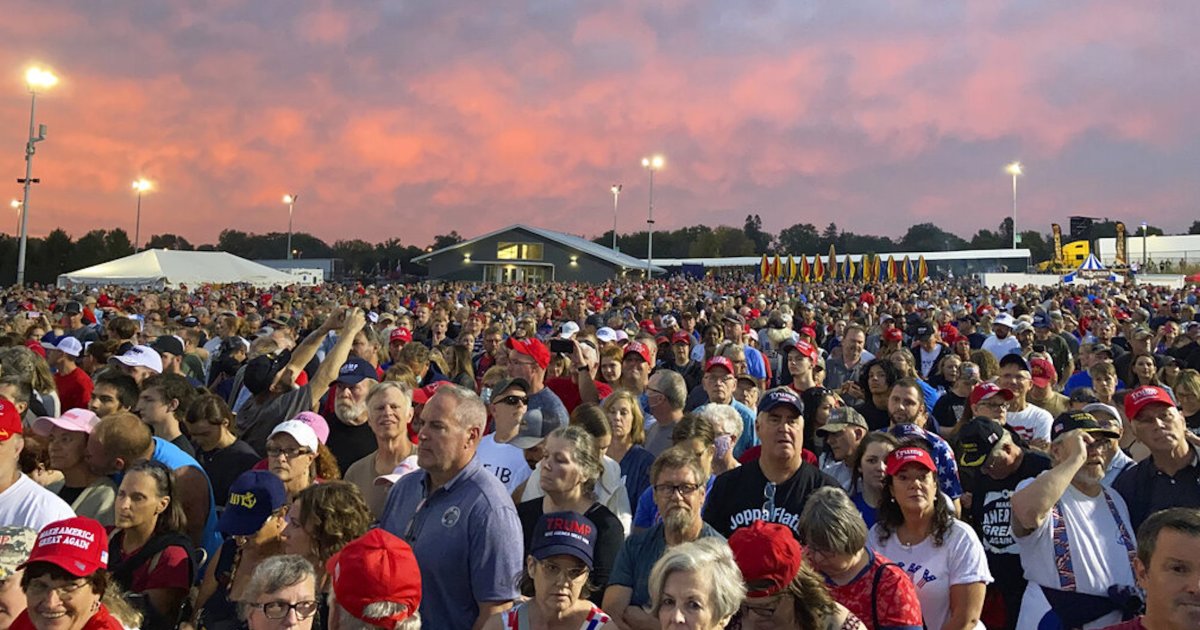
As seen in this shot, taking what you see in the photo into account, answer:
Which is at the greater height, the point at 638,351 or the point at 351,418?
the point at 638,351

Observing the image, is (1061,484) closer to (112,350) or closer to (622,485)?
(622,485)

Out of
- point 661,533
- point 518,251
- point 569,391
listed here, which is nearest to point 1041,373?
point 569,391

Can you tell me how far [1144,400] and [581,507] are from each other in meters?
3.23

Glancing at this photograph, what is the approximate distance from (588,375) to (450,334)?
6959 mm

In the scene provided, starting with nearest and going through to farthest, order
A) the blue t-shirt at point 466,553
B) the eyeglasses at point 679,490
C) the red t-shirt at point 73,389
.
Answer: the blue t-shirt at point 466,553, the eyeglasses at point 679,490, the red t-shirt at point 73,389

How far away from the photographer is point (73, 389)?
7.96 metres

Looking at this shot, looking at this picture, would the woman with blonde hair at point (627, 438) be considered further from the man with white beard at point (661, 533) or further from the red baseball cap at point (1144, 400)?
the red baseball cap at point (1144, 400)

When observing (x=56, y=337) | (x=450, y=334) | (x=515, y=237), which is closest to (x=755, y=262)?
(x=515, y=237)

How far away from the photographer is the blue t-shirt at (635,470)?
211 inches

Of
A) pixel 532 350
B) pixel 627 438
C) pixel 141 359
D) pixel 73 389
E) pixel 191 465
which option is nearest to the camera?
pixel 191 465

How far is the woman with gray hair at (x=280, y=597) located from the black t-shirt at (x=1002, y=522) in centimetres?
343

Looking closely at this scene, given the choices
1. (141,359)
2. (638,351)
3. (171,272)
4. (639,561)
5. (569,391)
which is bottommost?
(639,561)

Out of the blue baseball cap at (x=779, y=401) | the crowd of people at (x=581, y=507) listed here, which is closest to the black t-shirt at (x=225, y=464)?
the crowd of people at (x=581, y=507)

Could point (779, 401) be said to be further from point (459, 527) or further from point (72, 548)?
point (72, 548)
